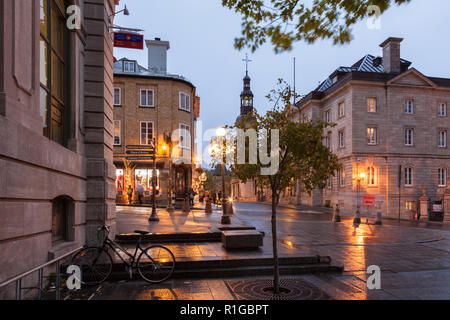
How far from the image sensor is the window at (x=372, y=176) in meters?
36.0

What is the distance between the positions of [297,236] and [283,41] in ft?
34.4

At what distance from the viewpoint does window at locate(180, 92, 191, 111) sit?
34344 mm

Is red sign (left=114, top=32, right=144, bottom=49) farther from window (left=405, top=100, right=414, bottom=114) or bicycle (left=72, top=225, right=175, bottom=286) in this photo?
window (left=405, top=100, right=414, bottom=114)

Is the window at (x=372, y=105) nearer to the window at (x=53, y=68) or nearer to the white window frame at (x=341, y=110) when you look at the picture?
the white window frame at (x=341, y=110)

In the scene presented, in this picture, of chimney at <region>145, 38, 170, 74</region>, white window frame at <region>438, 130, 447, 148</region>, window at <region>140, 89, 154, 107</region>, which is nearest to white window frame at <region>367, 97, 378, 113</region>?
white window frame at <region>438, 130, 447, 148</region>

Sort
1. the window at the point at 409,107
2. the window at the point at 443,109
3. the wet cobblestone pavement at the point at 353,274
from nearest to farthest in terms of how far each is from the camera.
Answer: the wet cobblestone pavement at the point at 353,274 → the window at the point at 409,107 → the window at the point at 443,109

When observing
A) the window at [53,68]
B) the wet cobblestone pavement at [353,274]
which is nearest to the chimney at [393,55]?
the wet cobblestone pavement at [353,274]

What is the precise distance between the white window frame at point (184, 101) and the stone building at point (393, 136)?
1695 centimetres

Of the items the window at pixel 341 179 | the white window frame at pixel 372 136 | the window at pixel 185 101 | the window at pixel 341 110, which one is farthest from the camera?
the window at pixel 341 110

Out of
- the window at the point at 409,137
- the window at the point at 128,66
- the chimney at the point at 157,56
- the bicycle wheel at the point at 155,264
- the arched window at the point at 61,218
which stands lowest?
the bicycle wheel at the point at 155,264

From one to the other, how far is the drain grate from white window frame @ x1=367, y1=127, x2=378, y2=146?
32.6m

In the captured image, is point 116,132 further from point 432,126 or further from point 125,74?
point 432,126

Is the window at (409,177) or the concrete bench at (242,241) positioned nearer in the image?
the concrete bench at (242,241)

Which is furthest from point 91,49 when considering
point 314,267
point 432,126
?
point 432,126
